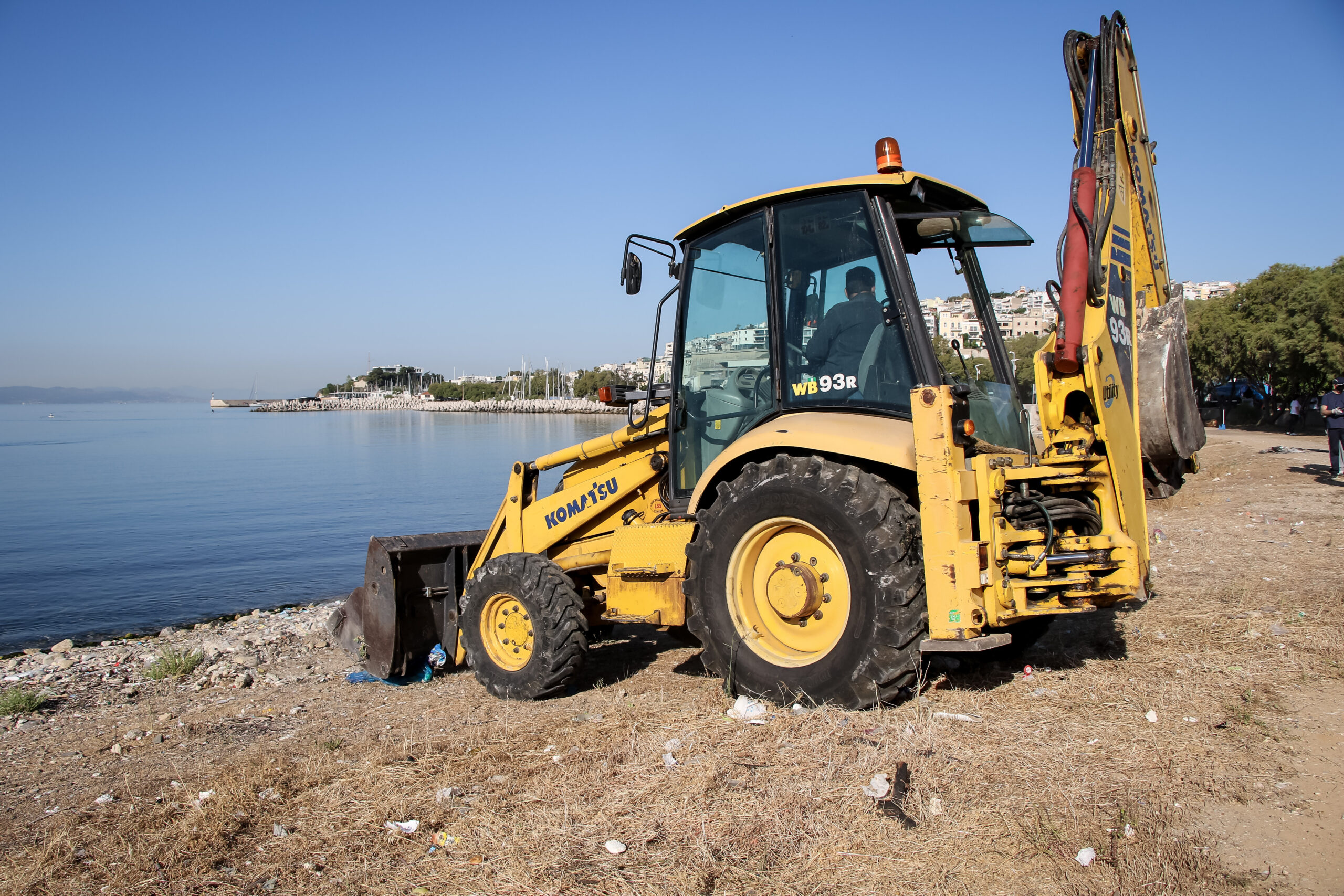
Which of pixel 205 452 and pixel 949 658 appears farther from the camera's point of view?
pixel 205 452

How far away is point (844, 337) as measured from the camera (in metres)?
4.89

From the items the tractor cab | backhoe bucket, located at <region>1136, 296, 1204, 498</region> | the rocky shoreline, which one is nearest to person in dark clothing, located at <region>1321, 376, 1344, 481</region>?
backhoe bucket, located at <region>1136, 296, 1204, 498</region>

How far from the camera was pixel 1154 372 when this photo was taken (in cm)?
498

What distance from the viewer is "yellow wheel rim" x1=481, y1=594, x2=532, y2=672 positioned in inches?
237

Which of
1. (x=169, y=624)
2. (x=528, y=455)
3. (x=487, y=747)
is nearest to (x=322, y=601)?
(x=169, y=624)

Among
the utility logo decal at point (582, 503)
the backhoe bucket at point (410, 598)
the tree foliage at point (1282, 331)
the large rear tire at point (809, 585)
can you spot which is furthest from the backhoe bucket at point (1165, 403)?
the tree foliage at point (1282, 331)

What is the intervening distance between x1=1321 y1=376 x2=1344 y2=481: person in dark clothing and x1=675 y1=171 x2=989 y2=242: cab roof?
502 inches

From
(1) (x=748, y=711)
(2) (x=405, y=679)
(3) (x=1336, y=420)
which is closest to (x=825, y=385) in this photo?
(1) (x=748, y=711)

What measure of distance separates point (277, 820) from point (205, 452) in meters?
50.0

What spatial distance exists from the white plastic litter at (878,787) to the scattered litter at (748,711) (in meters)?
0.91

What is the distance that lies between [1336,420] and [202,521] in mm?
23143

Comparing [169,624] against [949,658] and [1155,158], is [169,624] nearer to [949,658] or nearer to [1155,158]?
[949,658]

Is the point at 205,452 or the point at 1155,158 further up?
the point at 1155,158

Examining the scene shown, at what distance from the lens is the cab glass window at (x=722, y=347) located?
5285 mm
